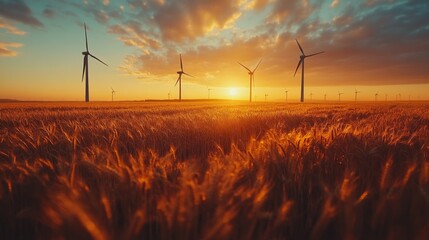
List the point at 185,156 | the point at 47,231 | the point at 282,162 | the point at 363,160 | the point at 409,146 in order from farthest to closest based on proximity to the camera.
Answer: the point at 185,156
the point at 409,146
the point at 363,160
the point at 282,162
the point at 47,231

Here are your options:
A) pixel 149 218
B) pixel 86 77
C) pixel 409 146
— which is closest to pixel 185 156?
pixel 149 218

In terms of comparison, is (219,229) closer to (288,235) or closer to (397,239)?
(288,235)

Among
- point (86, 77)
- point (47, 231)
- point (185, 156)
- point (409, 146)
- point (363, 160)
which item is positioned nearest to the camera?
point (47, 231)

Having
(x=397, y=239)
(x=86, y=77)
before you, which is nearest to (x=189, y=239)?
(x=397, y=239)

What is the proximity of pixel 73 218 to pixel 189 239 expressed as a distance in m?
0.39

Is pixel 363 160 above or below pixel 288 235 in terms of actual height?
above

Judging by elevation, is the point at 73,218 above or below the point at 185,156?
above

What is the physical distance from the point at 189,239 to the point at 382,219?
2.54 ft

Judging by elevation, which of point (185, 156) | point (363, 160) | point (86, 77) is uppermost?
point (86, 77)

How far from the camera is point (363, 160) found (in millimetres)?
1597

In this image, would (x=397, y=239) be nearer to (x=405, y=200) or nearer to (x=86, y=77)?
(x=405, y=200)

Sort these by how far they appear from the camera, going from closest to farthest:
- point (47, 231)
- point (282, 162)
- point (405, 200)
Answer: point (47, 231)
point (405, 200)
point (282, 162)

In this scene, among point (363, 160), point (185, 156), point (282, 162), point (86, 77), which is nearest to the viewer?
point (282, 162)

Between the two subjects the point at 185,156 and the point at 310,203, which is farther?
the point at 185,156
